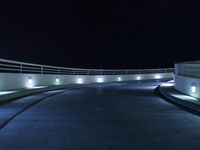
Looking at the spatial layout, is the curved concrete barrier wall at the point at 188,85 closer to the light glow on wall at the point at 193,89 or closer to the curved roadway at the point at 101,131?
the light glow on wall at the point at 193,89

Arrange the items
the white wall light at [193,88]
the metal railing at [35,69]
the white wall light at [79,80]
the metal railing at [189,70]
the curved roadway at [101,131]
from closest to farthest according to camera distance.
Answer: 1. the curved roadway at [101,131]
2. the white wall light at [193,88]
3. the metal railing at [189,70]
4. the metal railing at [35,69]
5. the white wall light at [79,80]

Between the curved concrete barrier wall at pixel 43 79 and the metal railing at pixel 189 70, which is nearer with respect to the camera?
the metal railing at pixel 189 70

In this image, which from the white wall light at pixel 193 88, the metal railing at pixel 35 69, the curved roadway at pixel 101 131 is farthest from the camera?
the metal railing at pixel 35 69

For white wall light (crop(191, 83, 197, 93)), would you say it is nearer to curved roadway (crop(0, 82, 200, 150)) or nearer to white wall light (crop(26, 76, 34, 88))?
curved roadway (crop(0, 82, 200, 150))

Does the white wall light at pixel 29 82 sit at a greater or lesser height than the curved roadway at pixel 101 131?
greater

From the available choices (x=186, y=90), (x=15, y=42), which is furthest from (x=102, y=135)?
(x=15, y=42)

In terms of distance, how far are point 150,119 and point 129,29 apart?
15115cm

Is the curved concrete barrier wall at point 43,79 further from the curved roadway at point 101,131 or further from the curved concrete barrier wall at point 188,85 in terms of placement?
the curved concrete barrier wall at point 188,85

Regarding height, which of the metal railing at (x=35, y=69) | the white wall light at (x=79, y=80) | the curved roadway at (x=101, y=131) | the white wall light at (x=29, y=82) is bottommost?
the curved roadway at (x=101, y=131)

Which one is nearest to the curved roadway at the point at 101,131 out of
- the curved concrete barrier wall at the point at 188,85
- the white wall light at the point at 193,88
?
the curved concrete barrier wall at the point at 188,85

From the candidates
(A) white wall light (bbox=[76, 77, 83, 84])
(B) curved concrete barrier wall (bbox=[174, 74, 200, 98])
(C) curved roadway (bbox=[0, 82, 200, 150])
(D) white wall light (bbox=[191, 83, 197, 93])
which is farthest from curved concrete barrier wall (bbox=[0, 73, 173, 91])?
(D) white wall light (bbox=[191, 83, 197, 93])

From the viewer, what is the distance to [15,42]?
471ft

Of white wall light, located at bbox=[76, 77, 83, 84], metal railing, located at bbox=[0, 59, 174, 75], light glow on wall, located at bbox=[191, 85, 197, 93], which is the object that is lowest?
light glow on wall, located at bbox=[191, 85, 197, 93]

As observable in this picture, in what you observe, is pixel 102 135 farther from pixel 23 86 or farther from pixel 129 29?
pixel 129 29
